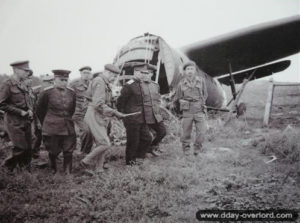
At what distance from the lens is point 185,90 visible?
645 centimetres

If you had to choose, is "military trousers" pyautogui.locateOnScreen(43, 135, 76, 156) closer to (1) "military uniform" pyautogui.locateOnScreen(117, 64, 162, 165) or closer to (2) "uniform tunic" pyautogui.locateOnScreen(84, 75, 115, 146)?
(2) "uniform tunic" pyautogui.locateOnScreen(84, 75, 115, 146)

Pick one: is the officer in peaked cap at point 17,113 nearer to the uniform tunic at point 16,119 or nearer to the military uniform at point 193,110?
the uniform tunic at point 16,119

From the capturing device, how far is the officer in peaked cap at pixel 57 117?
204 inches

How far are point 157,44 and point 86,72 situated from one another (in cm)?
269

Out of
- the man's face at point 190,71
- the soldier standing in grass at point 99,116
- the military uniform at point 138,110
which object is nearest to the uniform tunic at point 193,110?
the man's face at point 190,71

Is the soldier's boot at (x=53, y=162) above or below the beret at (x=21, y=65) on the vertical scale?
below

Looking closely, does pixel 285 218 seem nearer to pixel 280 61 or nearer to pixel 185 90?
pixel 185 90

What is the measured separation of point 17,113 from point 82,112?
2088 mm

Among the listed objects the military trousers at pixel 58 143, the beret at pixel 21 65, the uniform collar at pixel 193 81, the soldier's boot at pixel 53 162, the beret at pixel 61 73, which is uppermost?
the beret at pixel 21 65

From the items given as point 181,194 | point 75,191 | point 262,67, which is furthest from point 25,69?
point 262,67

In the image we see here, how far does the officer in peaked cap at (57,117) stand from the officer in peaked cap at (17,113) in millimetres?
264

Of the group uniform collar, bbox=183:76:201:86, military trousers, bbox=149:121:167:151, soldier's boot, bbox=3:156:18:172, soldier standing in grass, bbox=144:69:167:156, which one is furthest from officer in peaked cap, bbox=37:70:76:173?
uniform collar, bbox=183:76:201:86

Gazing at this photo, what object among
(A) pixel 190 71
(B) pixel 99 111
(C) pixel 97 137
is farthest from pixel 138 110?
(A) pixel 190 71

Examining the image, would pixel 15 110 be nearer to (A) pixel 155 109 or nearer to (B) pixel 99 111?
(B) pixel 99 111
